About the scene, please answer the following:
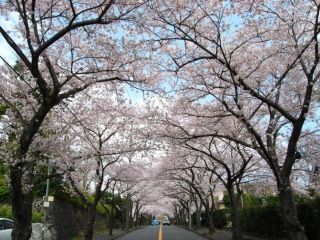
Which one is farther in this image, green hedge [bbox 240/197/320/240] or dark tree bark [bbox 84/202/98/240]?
dark tree bark [bbox 84/202/98/240]

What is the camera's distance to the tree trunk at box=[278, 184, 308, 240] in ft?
40.7

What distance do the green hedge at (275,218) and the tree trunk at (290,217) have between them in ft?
15.2

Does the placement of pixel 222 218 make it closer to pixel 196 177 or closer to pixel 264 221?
pixel 196 177

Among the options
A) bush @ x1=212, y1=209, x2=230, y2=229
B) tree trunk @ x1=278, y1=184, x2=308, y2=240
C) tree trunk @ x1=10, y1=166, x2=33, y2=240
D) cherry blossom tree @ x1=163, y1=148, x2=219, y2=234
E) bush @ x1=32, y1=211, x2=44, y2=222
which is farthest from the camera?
bush @ x1=212, y1=209, x2=230, y2=229

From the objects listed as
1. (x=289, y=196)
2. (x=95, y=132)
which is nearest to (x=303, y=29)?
(x=289, y=196)

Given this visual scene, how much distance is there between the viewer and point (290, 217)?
1279 centimetres

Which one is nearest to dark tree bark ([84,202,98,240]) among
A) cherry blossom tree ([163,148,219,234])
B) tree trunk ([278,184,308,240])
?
cherry blossom tree ([163,148,219,234])

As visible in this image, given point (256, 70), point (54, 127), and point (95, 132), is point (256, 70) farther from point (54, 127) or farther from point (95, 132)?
point (95, 132)

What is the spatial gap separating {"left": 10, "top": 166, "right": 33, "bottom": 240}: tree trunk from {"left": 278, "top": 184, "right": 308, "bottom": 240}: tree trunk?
24.0 feet

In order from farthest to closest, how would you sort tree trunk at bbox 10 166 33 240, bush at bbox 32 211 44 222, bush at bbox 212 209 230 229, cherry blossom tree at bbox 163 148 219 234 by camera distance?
bush at bbox 212 209 230 229
cherry blossom tree at bbox 163 148 219 234
bush at bbox 32 211 44 222
tree trunk at bbox 10 166 33 240

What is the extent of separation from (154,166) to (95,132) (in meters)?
18.7

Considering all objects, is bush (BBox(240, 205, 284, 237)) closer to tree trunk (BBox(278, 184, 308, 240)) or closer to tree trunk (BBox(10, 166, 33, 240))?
tree trunk (BBox(278, 184, 308, 240))

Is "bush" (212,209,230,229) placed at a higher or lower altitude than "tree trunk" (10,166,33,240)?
higher

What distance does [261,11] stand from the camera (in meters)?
11.6
